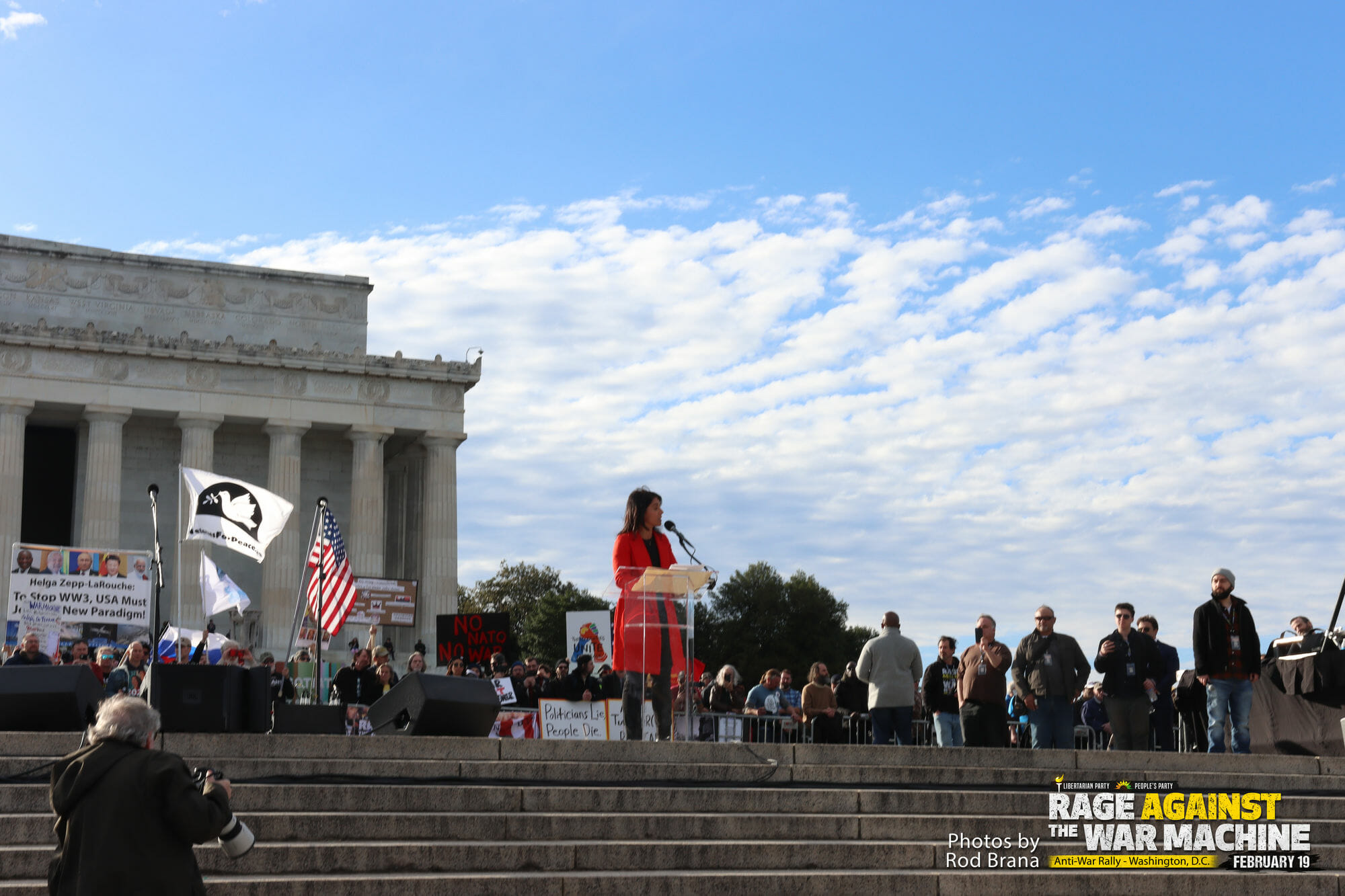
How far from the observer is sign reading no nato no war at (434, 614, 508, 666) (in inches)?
1326

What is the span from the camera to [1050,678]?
15.0m

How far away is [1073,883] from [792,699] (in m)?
11.7

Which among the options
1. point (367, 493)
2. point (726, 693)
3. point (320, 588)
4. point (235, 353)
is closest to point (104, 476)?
point (235, 353)

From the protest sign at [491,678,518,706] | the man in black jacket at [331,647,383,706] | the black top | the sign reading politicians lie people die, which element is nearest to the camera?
the black top

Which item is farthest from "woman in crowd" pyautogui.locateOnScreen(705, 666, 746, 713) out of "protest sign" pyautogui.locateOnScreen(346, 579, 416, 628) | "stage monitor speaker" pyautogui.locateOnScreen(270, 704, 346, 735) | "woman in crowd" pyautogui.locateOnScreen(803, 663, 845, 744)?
"protest sign" pyautogui.locateOnScreen(346, 579, 416, 628)

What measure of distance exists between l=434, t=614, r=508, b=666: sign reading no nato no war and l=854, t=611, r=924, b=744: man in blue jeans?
18254 millimetres

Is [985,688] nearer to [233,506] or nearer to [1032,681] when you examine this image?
[1032,681]

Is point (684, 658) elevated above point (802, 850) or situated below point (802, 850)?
above

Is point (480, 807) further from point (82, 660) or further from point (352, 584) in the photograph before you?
point (352, 584)

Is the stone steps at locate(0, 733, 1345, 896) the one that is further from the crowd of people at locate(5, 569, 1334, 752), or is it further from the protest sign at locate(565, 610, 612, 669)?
the protest sign at locate(565, 610, 612, 669)

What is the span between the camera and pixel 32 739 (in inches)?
437

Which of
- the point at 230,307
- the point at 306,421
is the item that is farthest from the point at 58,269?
the point at 306,421

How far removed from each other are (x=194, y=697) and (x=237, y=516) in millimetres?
8406

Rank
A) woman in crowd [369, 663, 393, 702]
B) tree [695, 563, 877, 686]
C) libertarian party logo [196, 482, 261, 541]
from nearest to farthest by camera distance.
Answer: woman in crowd [369, 663, 393, 702]
libertarian party logo [196, 482, 261, 541]
tree [695, 563, 877, 686]
